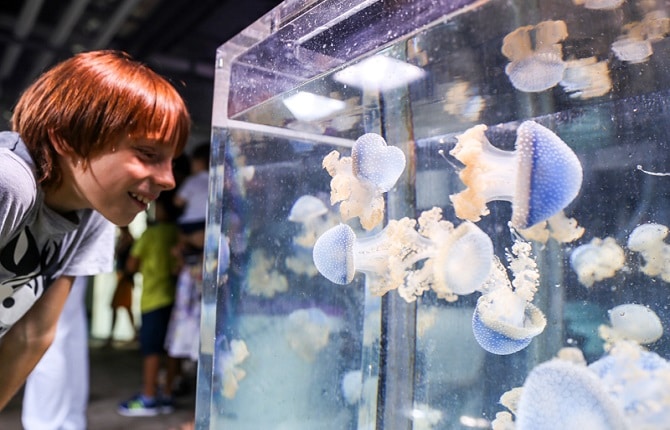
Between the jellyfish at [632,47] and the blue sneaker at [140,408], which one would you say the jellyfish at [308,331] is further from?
the blue sneaker at [140,408]

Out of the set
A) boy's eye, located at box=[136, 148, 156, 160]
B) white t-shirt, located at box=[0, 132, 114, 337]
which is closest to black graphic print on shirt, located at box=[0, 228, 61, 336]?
white t-shirt, located at box=[0, 132, 114, 337]

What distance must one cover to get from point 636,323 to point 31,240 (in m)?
0.97

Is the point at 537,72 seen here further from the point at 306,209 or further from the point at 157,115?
the point at 157,115

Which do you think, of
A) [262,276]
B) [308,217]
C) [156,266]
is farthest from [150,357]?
[308,217]

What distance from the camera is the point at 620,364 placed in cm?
58

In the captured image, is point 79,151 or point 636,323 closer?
point 636,323

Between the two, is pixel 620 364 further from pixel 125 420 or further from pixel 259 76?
pixel 125 420

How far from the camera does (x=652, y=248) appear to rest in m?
0.64

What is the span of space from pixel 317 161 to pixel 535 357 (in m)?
0.45

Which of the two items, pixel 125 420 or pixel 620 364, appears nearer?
pixel 620 364

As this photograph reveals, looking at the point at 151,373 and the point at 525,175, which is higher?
the point at 525,175

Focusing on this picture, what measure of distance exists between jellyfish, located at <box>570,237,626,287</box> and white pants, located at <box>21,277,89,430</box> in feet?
5.63

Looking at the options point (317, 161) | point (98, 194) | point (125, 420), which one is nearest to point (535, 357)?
point (317, 161)

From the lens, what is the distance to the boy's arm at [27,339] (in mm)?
1149
